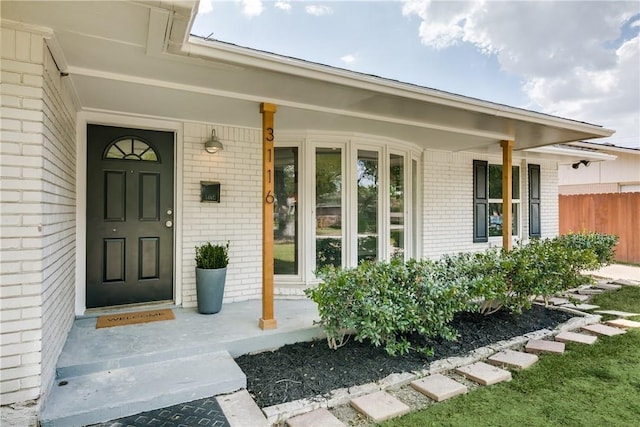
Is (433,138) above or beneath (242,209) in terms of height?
above

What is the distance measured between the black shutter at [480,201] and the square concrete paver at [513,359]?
13.2 feet

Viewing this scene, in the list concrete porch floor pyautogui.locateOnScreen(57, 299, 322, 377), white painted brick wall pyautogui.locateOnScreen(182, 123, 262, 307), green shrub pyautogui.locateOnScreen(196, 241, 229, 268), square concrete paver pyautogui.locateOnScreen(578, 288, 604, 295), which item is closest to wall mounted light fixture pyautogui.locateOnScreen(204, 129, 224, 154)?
white painted brick wall pyautogui.locateOnScreen(182, 123, 262, 307)

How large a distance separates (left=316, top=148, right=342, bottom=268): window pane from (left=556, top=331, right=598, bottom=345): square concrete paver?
2646 mm

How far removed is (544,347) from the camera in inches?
135

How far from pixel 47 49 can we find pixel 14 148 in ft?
2.32

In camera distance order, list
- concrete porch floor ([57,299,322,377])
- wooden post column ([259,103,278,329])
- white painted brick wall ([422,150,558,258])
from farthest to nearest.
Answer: white painted brick wall ([422,150,558,258])
wooden post column ([259,103,278,329])
concrete porch floor ([57,299,322,377])

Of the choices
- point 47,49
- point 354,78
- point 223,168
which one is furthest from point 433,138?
point 47,49

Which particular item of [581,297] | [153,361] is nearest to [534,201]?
[581,297]

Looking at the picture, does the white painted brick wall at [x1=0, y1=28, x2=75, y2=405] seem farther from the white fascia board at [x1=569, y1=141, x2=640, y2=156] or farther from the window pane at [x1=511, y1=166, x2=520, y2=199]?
the white fascia board at [x1=569, y1=141, x2=640, y2=156]

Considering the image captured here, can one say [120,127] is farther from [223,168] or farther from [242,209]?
[242,209]

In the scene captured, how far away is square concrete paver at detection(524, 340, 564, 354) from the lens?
11.1ft

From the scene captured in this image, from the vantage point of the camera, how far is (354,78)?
10.5 feet

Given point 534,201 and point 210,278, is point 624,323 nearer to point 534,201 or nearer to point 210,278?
point 534,201

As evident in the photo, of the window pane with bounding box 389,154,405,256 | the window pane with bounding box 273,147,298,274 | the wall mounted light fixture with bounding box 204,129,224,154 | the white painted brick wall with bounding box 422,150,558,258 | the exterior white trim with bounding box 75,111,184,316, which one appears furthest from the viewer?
the white painted brick wall with bounding box 422,150,558,258
